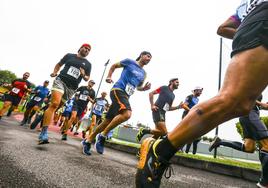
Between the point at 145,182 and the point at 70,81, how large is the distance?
3.82 metres

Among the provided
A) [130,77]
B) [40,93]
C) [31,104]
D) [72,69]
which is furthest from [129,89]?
[40,93]

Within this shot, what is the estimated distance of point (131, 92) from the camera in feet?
15.9

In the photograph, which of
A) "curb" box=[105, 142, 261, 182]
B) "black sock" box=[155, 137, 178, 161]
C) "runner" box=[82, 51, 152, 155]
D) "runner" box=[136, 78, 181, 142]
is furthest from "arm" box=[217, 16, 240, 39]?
"runner" box=[136, 78, 181, 142]

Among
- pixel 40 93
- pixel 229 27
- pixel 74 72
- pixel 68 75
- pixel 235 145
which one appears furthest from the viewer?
pixel 40 93

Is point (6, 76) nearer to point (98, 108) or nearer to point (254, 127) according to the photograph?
point (98, 108)

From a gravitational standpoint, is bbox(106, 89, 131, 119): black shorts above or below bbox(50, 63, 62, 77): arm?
below

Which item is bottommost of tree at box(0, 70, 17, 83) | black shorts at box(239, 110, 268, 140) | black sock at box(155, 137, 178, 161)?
black sock at box(155, 137, 178, 161)

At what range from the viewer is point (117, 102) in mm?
4473

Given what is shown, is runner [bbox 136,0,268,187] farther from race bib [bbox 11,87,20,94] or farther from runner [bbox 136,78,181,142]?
race bib [bbox 11,87,20,94]

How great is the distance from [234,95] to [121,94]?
323 centimetres

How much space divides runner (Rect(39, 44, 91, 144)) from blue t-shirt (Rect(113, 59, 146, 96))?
3.01 ft

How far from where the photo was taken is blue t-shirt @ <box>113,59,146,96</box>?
4.72 metres

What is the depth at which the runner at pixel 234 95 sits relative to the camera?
1.41 metres

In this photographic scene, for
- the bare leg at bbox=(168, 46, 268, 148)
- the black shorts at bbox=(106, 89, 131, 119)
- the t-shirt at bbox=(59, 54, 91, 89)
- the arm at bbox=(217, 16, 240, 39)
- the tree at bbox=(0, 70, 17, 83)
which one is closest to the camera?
the bare leg at bbox=(168, 46, 268, 148)
